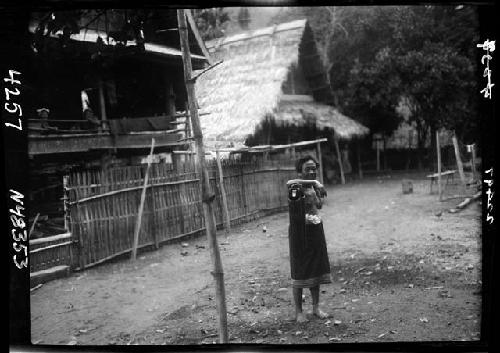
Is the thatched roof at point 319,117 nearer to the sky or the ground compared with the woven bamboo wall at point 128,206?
nearer to the sky

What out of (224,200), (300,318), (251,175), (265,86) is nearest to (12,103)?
(224,200)

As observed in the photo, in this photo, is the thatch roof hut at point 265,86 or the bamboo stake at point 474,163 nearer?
the bamboo stake at point 474,163

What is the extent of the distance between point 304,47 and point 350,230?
175 centimetres

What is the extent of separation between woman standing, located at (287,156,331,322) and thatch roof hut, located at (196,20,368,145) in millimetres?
662

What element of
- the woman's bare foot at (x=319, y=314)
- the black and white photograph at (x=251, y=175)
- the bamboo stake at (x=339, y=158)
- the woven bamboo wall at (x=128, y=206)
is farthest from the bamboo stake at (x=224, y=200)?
the bamboo stake at (x=339, y=158)

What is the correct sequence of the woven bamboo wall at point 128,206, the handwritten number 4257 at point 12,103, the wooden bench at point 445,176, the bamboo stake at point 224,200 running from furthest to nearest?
1. the woven bamboo wall at point 128,206
2. the wooden bench at point 445,176
3. the bamboo stake at point 224,200
4. the handwritten number 4257 at point 12,103

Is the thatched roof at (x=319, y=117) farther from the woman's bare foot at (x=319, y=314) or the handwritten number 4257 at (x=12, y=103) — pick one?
the handwritten number 4257 at (x=12, y=103)

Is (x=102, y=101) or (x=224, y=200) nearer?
(x=224, y=200)

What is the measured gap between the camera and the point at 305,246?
118 inches

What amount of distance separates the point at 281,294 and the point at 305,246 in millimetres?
406

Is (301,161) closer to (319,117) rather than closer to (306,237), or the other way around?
(306,237)

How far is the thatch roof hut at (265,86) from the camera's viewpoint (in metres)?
3.11

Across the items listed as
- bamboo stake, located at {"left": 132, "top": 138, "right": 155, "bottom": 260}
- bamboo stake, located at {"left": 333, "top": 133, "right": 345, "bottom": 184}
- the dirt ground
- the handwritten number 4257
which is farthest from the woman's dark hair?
the handwritten number 4257

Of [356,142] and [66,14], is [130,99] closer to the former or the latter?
[66,14]
